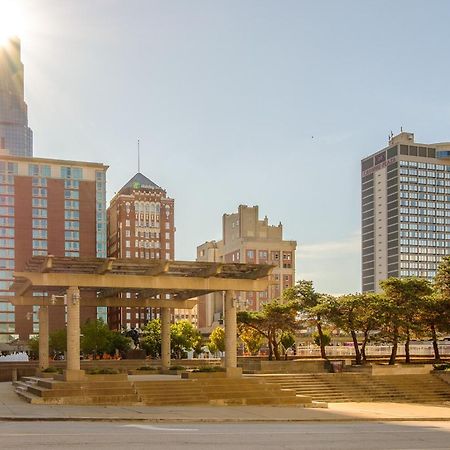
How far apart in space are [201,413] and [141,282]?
11772mm

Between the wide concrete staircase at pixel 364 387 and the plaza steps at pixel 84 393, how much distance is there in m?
10.5

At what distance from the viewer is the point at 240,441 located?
1955 cm

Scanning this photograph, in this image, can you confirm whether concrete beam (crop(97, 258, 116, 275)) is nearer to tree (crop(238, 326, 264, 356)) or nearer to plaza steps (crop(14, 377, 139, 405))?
plaza steps (crop(14, 377, 139, 405))

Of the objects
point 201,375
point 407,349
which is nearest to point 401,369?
point 407,349

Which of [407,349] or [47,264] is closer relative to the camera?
[47,264]

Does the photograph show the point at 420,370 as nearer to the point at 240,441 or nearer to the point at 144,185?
the point at 240,441

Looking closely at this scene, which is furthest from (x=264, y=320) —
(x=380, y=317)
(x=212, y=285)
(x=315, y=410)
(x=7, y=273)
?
(x=7, y=273)

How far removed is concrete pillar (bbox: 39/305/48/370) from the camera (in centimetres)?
4941

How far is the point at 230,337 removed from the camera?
4191cm

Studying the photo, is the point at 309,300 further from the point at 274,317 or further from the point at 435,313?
the point at 435,313

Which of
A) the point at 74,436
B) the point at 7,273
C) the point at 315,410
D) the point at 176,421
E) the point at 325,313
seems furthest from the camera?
the point at 7,273

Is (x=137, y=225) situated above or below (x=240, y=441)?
above

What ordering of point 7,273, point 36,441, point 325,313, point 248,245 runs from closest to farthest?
point 36,441 < point 325,313 < point 7,273 < point 248,245

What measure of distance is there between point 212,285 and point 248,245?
477 ft
